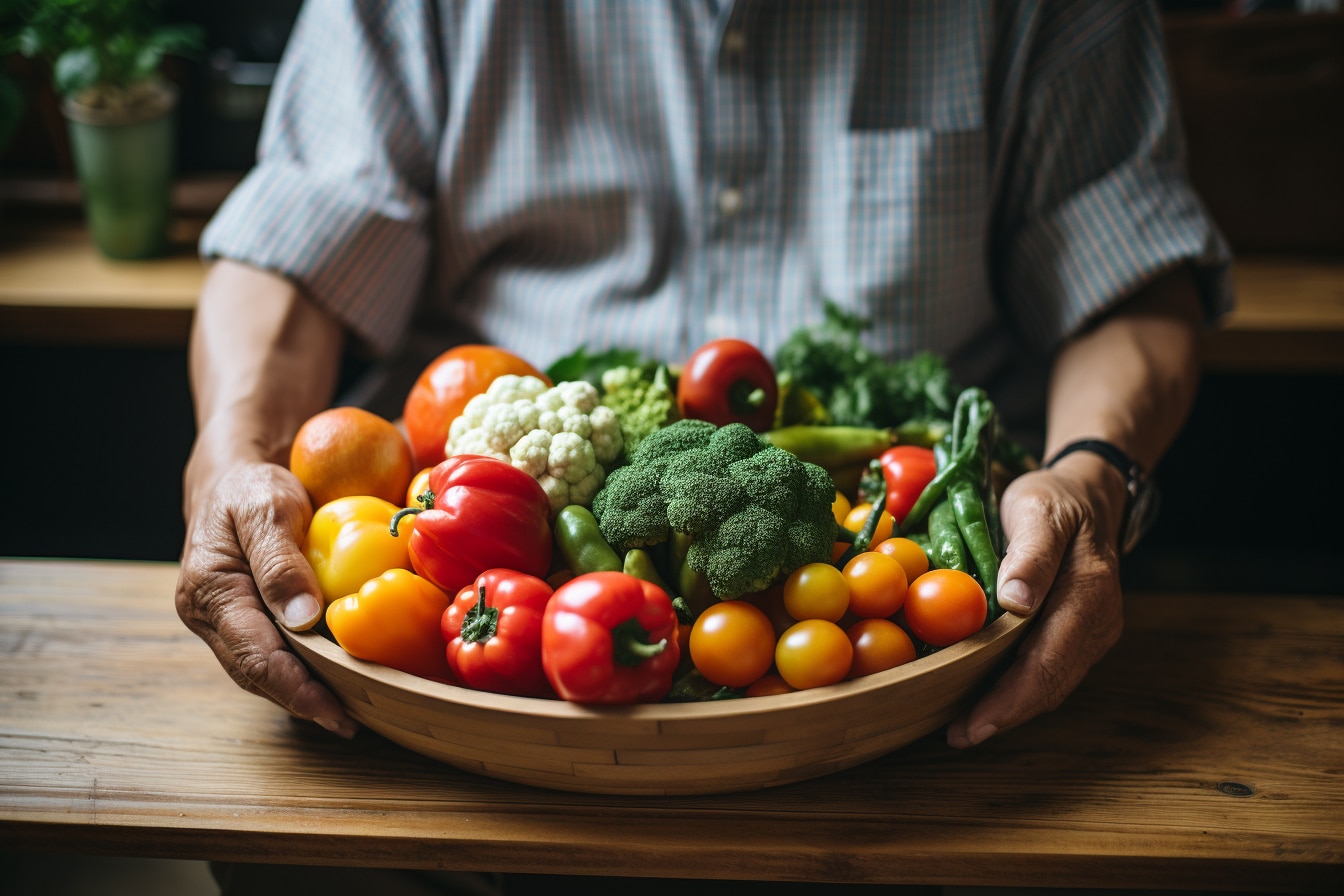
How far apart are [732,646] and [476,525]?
269mm

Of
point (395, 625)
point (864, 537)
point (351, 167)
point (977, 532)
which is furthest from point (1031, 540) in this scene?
point (351, 167)

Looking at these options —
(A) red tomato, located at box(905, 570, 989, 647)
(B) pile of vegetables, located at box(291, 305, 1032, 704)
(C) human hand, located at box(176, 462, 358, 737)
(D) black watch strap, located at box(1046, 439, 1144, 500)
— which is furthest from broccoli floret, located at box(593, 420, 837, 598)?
(D) black watch strap, located at box(1046, 439, 1144, 500)

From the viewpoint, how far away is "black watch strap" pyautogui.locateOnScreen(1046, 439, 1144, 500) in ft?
3.94

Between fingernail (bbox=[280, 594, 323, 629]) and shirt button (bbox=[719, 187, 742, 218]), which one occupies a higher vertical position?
shirt button (bbox=[719, 187, 742, 218])

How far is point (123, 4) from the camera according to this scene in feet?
5.86

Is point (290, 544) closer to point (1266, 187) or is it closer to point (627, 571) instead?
point (627, 571)

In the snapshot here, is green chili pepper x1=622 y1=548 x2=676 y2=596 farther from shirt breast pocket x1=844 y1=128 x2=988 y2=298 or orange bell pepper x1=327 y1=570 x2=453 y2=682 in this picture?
shirt breast pocket x1=844 y1=128 x2=988 y2=298

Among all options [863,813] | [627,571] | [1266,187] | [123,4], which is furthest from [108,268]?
[1266,187]

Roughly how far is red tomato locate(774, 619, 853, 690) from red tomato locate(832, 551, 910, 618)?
0.07m

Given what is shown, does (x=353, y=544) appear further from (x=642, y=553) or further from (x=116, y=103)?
(x=116, y=103)

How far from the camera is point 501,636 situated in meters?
0.82

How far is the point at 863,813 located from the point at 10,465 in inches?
90.3

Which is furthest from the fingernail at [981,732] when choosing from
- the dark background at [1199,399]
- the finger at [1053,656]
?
the dark background at [1199,399]

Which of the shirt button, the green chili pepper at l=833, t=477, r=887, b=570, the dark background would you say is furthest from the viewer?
the dark background
